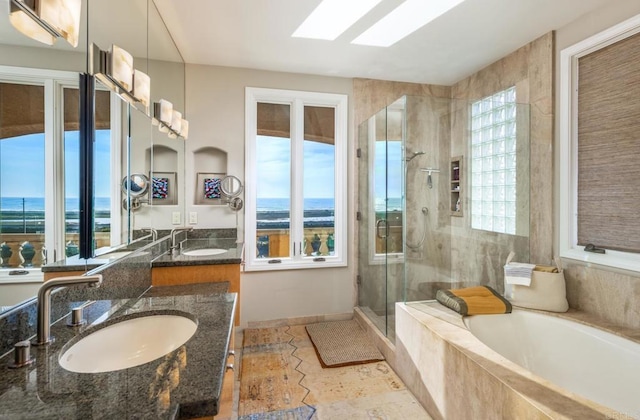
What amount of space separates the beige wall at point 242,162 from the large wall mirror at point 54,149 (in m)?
1.01

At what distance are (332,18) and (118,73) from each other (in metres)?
1.43

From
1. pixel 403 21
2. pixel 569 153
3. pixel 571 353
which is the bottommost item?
pixel 571 353

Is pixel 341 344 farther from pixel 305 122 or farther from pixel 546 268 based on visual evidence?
pixel 305 122

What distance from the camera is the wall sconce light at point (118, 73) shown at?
1.26m

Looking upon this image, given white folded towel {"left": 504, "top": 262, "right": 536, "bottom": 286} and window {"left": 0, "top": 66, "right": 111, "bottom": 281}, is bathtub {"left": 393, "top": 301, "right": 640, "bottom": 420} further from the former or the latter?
window {"left": 0, "top": 66, "right": 111, "bottom": 281}

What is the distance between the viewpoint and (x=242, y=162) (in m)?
2.89

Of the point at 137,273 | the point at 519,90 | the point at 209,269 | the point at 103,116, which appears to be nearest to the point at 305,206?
the point at 209,269

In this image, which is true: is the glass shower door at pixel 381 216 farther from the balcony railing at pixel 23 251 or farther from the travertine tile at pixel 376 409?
the balcony railing at pixel 23 251

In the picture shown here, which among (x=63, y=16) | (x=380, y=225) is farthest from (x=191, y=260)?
(x=380, y=225)

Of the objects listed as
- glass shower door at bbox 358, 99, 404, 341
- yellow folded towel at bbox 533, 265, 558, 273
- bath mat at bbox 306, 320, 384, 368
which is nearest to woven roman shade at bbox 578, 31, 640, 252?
yellow folded towel at bbox 533, 265, 558, 273

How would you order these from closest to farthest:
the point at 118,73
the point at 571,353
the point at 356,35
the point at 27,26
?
the point at 27,26 → the point at 118,73 → the point at 571,353 → the point at 356,35

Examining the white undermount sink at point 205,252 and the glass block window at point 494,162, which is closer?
the white undermount sink at point 205,252

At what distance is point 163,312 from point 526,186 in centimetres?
271

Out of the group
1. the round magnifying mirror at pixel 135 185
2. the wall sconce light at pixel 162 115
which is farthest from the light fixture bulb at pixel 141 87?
the round magnifying mirror at pixel 135 185
